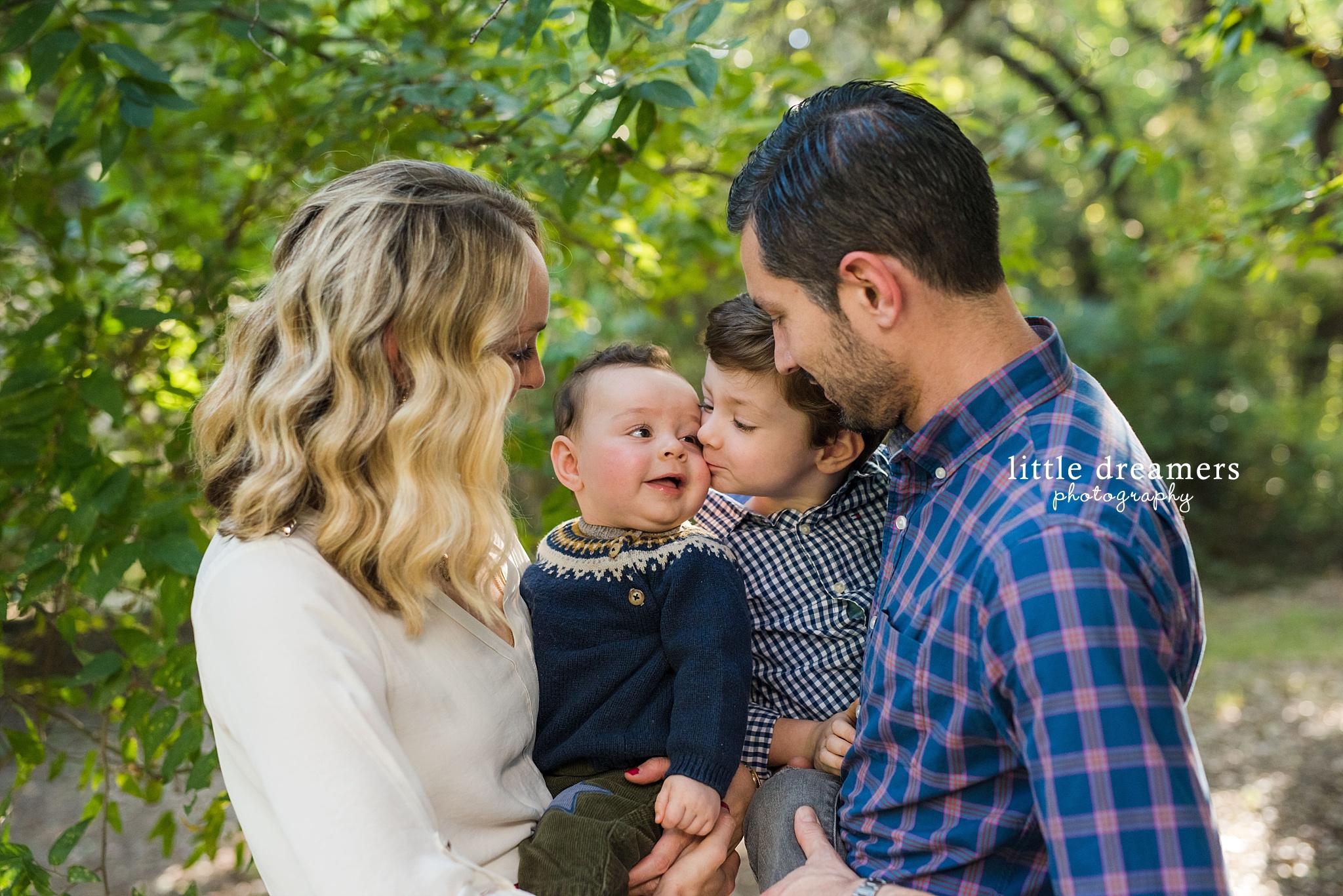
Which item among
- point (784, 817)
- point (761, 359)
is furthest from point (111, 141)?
point (784, 817)

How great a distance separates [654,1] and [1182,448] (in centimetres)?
905

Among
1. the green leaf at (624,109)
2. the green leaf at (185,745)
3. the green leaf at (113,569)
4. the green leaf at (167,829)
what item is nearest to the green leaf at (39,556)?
the green leaf at (113,569)

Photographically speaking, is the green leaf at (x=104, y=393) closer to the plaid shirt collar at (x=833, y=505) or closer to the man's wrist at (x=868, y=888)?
the plaid shirt collar at (x=833, y=505)

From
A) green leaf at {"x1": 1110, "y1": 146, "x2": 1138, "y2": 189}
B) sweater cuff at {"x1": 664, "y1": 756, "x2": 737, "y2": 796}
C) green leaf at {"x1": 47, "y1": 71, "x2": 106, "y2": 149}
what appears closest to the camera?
sweater cuff at {"x1": 664, "y1": 756, "x2": 737, "y2": 796}

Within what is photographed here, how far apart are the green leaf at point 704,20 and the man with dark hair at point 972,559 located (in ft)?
1.40

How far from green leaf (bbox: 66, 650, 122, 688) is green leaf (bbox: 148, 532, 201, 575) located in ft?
1.25

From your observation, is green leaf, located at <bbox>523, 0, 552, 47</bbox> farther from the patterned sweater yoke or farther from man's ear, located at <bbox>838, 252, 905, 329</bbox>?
the patterned sweater yoke

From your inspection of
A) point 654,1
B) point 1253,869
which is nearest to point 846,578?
point 654,1

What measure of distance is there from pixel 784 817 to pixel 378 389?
1.13m

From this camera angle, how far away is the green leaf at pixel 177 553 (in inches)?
81.2

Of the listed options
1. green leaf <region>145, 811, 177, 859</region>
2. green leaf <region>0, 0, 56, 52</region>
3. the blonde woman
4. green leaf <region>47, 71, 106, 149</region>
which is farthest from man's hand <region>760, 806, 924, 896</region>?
green leaf <region>0, 0, 56, 52</region>

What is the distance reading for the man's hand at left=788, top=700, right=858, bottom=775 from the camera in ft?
6.27

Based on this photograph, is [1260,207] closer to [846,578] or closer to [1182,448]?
[846,578]

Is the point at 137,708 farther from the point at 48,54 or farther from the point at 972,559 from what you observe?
the point at 972,559
